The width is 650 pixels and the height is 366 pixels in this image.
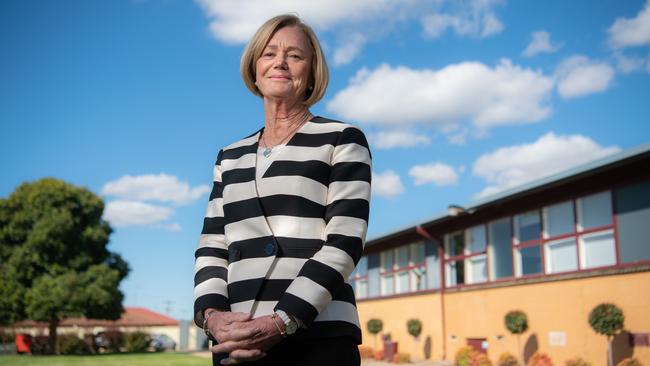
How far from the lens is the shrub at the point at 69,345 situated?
1431 inches

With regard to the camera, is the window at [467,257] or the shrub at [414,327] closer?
the window at [467,257]

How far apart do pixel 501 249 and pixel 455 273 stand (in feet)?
9.61

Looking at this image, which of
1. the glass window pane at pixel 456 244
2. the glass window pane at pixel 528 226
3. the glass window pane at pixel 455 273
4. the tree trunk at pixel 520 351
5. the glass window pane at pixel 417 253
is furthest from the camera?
the glass window pane at pixel 417 253

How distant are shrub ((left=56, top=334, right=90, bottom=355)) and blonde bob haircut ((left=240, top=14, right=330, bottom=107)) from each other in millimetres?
37483

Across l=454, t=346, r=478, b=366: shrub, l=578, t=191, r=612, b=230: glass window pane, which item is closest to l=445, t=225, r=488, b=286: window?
l=454, t=346, r=478, b=366: shrub

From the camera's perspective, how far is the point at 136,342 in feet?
127

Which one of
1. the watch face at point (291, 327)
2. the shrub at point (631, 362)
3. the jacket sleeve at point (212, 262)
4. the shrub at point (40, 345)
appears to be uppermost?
the jacket sleeve at point (212, 262)

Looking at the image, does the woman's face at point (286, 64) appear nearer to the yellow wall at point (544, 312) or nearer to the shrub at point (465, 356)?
the yellow wall at point (544, 312)

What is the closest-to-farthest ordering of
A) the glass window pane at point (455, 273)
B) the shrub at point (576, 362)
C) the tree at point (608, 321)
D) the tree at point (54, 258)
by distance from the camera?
the tree at point (608, 321) → the shrub at point (576, 362) → the glass window pane at point (455, 273) → the tree at point (54, 258)

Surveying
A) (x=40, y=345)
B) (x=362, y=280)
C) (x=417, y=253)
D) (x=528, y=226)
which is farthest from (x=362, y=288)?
(x=40, y=345)

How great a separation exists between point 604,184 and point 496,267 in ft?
16.2

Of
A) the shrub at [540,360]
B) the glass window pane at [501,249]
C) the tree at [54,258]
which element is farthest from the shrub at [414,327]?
the tree at [54,258]

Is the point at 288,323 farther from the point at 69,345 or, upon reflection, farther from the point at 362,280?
the point at 69,345

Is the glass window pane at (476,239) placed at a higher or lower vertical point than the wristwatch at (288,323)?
higher
